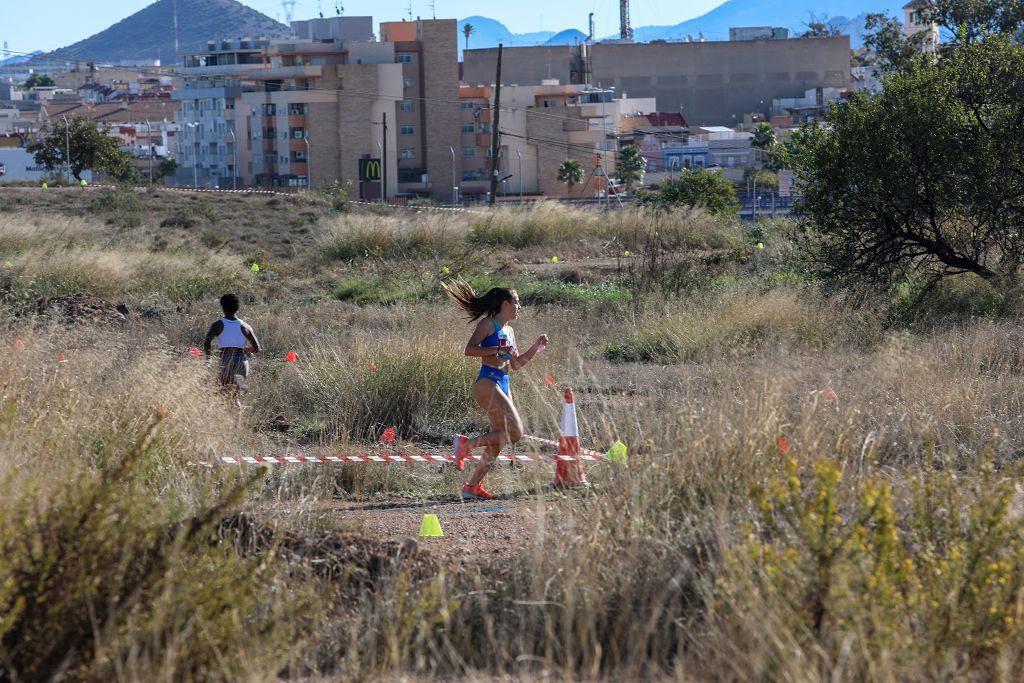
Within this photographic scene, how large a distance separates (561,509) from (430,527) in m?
0.92

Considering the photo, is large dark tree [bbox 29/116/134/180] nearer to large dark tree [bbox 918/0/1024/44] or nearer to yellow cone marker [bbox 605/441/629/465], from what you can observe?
large dark tree [bbox 918/0/1024/44]

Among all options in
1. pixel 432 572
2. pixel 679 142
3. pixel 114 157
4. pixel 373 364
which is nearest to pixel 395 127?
pixel 114 157

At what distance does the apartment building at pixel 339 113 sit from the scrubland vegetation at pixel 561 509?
6962cm

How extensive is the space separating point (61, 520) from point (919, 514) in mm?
3146

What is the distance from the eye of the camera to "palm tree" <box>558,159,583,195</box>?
282 ft

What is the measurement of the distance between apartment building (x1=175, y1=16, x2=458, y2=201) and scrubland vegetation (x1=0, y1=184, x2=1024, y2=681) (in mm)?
69622

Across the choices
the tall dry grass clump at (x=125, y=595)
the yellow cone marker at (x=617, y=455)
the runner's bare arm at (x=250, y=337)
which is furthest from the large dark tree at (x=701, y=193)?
the tall dry grass clump at (x=125, y=595)

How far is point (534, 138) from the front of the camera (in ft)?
304

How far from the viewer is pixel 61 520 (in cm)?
416

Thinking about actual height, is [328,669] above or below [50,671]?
below

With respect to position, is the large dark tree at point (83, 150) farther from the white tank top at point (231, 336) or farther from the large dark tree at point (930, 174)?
A: the white tank top at point (231, 336)

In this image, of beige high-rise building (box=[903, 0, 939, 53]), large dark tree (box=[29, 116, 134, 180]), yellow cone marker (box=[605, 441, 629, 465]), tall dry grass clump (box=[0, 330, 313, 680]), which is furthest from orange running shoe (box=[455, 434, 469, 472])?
large dark tree (box=[29, 116, 134, 180])

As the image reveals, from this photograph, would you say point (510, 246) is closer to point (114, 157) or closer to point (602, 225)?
point (602, 225)

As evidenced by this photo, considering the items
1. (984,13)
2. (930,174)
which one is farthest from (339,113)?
(930,174)
